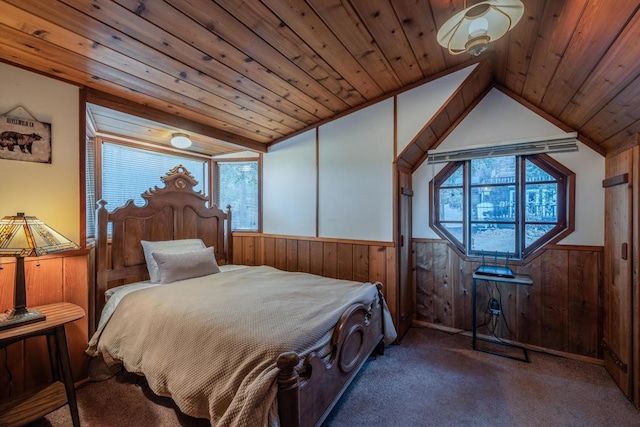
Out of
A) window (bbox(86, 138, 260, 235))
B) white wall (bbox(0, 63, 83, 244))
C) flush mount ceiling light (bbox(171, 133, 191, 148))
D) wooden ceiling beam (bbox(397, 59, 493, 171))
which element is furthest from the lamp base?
wooden ceiling beam (bbox(397, 59, 493, 171))

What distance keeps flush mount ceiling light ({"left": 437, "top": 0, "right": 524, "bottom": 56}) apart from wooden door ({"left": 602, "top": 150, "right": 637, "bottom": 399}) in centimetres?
148

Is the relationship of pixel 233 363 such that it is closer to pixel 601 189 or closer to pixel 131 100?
pixel 131 100

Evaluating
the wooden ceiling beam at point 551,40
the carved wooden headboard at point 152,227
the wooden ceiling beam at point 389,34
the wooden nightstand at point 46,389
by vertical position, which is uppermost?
the wooden ceiling beam at point 389,34

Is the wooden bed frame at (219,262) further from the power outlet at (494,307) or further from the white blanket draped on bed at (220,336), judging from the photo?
the power outlet at (494,307)

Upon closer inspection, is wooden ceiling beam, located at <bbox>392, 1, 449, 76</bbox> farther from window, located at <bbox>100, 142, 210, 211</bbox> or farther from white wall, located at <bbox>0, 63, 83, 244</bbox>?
window, located at <bbox>100, 142, 210, 211</bbox>

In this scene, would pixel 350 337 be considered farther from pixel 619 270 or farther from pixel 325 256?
pixel 619 270

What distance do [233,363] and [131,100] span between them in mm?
2324

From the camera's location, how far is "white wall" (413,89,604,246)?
2.56 meters

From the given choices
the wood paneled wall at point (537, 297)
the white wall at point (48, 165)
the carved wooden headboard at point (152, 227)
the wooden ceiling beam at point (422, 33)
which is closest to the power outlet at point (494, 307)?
the wood paneled wall at point (537, 297)

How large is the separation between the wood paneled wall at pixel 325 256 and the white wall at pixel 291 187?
→ 0.17 meters

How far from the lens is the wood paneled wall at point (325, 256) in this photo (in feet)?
9.70

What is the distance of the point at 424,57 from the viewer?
234cm

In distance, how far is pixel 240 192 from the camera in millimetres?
4086

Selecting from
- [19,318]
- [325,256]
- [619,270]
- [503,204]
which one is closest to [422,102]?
[503,204]
